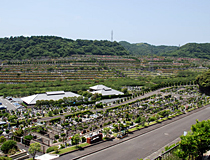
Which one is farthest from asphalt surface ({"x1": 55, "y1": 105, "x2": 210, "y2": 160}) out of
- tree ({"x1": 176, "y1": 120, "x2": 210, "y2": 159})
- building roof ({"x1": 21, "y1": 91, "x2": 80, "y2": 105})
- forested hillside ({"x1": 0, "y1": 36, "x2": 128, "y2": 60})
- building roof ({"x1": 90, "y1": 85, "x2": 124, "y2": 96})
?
forested hillside ({"x1": 0, "y1": 36, "x2": 128, "y2": 60})

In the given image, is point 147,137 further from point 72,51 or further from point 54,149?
point 72,51

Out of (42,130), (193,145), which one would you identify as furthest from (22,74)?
(193,145)

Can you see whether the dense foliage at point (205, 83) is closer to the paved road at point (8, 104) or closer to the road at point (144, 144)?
the road at point (144, 144)

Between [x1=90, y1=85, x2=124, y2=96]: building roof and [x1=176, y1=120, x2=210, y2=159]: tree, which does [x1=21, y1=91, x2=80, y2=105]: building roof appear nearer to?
[x1=90, y1=85, x2=124, y2=96]: building roof

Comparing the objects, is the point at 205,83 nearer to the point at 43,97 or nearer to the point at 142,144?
the point at 142,144

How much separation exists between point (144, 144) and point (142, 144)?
212 millimetres

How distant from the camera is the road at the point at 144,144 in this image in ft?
61.0

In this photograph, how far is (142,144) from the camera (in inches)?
852

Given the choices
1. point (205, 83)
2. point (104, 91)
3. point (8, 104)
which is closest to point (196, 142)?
point (8, 104)

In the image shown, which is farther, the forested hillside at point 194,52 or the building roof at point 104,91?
the forested hillside at point 194,52

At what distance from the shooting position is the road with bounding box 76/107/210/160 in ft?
61.0

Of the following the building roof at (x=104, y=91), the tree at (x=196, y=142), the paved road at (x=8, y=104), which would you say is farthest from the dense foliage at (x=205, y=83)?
the paved road at (x=8, y=104)

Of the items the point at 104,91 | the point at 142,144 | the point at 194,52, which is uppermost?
the point at 194,52

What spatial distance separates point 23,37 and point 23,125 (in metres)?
138
